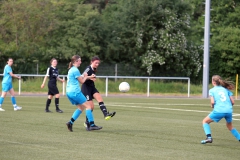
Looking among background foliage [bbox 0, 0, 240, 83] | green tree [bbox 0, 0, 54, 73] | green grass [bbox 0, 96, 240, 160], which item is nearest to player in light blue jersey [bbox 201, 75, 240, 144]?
green grass [bbox 0, 96, 240, 160]

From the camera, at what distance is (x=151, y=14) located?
162ft

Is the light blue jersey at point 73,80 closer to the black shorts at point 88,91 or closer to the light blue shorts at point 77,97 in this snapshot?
the light blue shorts at point 77,97

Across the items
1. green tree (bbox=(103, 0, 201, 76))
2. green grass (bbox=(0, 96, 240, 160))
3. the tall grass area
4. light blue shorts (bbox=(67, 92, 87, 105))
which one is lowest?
green grass (bbox=(0, 96, 240, 160))

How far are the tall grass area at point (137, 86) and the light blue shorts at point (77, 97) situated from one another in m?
23.3

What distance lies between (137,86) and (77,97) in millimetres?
25190

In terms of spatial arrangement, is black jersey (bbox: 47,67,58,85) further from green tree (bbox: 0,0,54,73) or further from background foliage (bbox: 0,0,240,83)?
green tree (bbox: 0,0,54,73)

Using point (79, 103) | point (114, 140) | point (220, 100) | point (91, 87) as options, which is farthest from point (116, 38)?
point (220, 100)

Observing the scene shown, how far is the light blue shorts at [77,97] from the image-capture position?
1427 centimetres

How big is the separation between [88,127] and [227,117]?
13.2ft

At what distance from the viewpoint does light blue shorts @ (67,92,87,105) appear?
14.3 meters

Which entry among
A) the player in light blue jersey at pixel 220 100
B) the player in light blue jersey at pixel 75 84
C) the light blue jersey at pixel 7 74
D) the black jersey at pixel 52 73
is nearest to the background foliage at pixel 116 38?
the light blue jersey at pixel 7 74

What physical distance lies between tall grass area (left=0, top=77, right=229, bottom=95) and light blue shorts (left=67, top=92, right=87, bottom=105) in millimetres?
23289

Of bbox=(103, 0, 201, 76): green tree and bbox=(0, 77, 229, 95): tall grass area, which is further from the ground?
bbox=(103, 0, 201, 76): green tree

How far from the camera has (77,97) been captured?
47.1 ft
